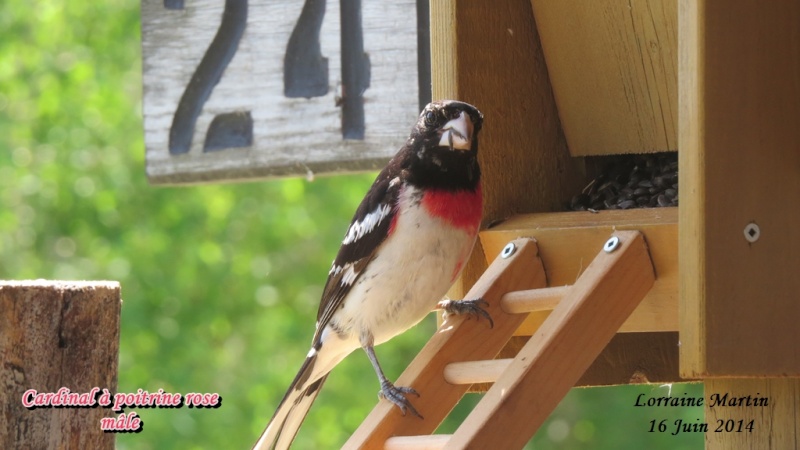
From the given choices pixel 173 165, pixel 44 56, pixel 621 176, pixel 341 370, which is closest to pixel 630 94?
pixel 621 176

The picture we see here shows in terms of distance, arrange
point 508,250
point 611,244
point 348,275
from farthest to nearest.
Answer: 1. point 348,275
2. point 508,250
3. point 611,244

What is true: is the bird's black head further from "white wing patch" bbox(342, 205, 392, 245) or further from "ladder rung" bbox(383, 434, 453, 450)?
"ladder rung" bbox(383, 434, 453, 450)

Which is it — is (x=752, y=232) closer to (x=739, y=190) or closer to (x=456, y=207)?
(x=739, y=190)

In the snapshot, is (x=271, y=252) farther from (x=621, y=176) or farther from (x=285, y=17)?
(x=621, y=176)

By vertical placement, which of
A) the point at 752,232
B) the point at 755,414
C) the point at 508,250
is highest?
the point at 752,232

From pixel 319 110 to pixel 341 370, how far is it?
244 inches

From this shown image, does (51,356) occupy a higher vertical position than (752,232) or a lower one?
lower

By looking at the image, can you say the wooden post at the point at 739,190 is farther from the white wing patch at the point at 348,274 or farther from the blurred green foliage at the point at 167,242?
the blurred green foliage at the point at 167,242

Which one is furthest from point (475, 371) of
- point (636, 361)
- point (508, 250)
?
point (636, 361)

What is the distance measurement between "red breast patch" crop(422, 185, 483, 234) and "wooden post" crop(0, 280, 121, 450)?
3.88ft

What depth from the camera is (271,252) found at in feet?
36.5

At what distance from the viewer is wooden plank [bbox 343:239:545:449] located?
3365 millimetres

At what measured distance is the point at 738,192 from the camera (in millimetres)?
2857

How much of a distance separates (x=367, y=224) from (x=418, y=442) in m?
0.90
